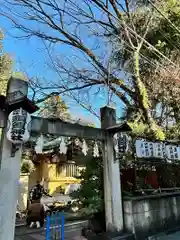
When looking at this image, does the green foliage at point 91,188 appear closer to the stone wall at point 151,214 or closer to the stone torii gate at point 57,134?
the stone torii gate at point 57,134

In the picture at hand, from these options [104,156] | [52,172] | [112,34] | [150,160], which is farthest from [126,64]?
[52,172]

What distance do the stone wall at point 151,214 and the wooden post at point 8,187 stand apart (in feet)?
11.3

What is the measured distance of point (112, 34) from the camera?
11.3m

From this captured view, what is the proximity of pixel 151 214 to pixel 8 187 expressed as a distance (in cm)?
470

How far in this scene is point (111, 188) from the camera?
20.8 feet

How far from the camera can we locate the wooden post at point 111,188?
6.13 m

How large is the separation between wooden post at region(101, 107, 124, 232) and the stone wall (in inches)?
11.8

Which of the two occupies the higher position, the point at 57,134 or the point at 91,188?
the point at 57,134

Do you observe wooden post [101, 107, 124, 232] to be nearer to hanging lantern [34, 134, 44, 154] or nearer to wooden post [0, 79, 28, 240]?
hanging lantern [34, 134, 44, 154]

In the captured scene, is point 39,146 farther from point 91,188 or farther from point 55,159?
point 55,159

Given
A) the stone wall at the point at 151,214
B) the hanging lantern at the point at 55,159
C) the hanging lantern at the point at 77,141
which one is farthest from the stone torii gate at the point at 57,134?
the hanging lantern at the point at 55,159

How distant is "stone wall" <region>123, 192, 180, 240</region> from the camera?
6.32 metres

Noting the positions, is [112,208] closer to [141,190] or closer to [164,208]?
[141,190]

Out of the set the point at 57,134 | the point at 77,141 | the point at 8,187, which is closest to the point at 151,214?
the point at 77,141
